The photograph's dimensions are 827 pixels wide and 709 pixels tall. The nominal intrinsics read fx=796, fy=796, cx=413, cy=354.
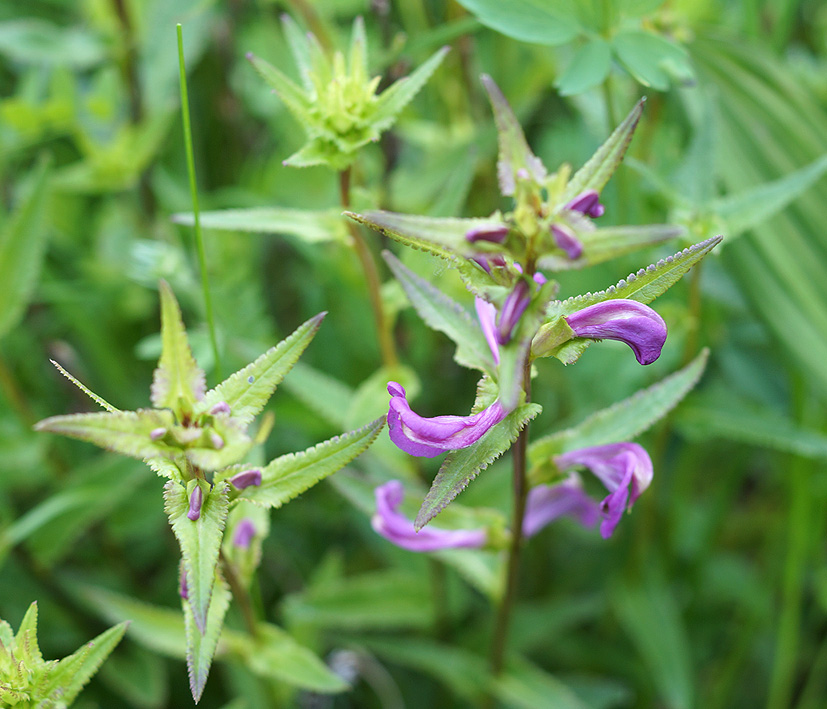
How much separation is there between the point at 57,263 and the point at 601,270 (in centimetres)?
105

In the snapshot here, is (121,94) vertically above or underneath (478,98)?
underneath

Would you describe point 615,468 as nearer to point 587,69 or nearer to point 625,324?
point 625,324

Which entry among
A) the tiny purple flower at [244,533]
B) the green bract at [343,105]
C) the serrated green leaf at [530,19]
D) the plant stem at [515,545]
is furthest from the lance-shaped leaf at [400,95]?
the tiny purple flower at [244,533]

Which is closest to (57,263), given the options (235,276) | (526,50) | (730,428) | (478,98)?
(235,276)

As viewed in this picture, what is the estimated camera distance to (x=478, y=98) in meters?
1.50

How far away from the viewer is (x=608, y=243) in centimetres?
51

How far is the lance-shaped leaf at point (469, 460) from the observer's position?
1.91 feet

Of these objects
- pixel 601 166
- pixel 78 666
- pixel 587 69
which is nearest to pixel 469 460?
pixel 601 166

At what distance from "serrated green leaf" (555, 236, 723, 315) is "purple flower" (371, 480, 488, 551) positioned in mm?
336

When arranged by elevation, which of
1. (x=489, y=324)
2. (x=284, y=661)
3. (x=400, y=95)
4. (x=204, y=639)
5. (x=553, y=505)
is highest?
Result: (x=400, y=95)

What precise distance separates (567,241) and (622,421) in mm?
333

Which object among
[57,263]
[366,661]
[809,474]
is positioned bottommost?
[366,661]

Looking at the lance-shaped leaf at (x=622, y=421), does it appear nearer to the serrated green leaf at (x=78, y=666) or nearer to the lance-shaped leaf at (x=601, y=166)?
the lance-shaped leaf at (x=601, y=166)

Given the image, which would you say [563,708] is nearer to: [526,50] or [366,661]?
[366,661]
